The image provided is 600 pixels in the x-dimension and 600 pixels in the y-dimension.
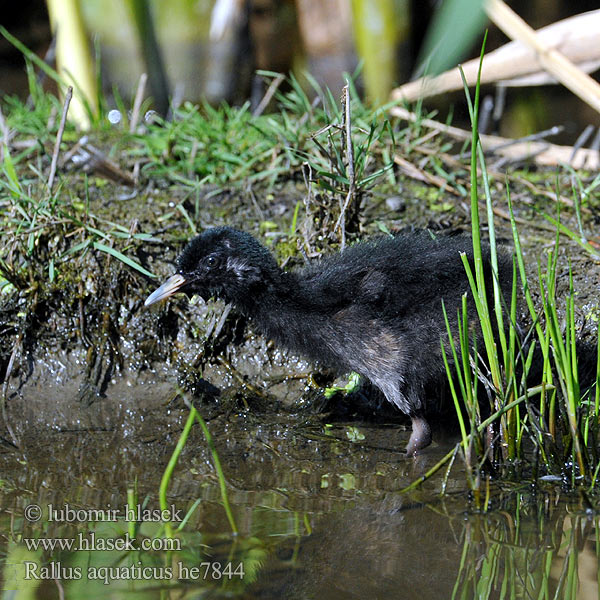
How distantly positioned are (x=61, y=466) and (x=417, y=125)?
9.42ft

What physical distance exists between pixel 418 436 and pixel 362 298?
63cm

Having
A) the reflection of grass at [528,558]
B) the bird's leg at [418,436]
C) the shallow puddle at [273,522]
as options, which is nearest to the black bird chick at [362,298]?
the bird's leg at [418,436]

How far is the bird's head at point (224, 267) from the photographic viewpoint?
3275mm

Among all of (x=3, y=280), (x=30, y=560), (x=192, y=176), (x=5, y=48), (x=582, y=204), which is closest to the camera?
(x=30, y=560)

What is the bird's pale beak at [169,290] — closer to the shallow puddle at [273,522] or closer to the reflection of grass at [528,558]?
the shallow puddle at [273,522]

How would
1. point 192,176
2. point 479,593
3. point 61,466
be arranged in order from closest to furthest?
point 479,593, point 61,466, point 192,176

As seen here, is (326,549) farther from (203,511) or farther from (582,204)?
(582,204)

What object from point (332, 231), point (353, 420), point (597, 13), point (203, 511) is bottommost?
point (203, 511)

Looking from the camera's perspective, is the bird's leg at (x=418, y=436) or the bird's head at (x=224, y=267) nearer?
the bird's leg at (x=418, y=436)

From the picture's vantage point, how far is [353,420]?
351cm

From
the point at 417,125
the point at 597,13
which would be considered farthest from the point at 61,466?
the point at 597,13

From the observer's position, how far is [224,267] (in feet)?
10.8

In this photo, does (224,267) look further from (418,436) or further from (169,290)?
(418,436)

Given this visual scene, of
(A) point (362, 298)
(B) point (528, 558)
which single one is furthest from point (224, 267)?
(B) point (528, 558)
